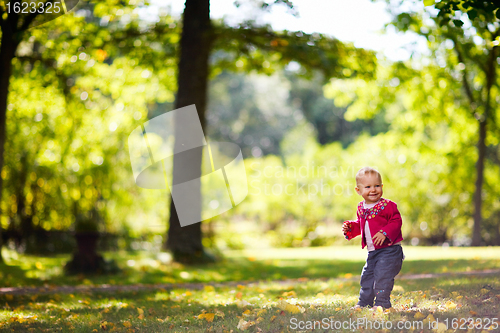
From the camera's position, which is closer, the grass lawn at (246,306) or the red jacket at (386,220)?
the grass lawn at (246,306)

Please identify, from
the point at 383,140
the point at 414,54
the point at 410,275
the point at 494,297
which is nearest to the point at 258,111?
the point at 383,140

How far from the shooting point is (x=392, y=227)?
388cm

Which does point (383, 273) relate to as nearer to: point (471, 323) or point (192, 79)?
point (471, 323)

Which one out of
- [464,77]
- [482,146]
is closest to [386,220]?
[482,146]

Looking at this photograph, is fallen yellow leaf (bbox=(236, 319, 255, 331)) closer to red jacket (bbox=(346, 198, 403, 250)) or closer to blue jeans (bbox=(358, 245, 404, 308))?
blue jeans (bbox=(358, 245, 404, 308))

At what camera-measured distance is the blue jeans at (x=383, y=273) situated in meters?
3.95

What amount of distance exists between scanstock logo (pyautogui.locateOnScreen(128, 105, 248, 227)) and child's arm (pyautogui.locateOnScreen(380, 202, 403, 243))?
6.59 m

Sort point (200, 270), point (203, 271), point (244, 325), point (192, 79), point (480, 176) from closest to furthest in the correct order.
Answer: point (244, 325) < point (203, 271) < point (200, 270) < point (192, 79) < point (480, 176)

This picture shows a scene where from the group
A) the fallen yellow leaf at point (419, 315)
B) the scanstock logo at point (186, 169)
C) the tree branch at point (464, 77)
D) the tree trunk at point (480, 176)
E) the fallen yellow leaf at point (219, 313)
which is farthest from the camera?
the tree trunk at point (480, 176)

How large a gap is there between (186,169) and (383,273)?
6616mm

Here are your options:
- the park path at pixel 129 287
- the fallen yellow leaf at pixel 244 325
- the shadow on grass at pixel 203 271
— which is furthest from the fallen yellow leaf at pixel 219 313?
the shadow on grass at pixel 203 271

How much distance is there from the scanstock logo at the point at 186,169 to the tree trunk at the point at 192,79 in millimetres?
169

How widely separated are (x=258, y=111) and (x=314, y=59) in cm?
2966

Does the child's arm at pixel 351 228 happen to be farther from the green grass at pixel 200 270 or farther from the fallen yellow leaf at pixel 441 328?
the green grass at pixel 200 270
